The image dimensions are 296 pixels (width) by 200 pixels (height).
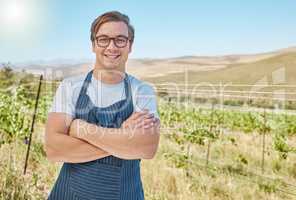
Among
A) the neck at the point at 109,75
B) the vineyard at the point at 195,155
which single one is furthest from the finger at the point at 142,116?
the vineyard at the point at 195,155

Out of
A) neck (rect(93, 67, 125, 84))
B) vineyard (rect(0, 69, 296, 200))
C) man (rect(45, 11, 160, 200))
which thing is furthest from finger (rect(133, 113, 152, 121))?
vineyard (rect(0, 69, 296, 200))

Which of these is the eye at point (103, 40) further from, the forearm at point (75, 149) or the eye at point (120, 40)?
the forearm at point (75, 149)

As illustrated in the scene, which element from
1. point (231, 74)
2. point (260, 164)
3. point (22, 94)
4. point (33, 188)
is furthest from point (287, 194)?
point (231, 74)

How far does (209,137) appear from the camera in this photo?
3.72 meters

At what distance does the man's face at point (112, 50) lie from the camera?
0.88m

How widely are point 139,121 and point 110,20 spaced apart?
10.1 inches

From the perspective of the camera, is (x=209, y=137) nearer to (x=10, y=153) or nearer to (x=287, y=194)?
(x=287, y=194)

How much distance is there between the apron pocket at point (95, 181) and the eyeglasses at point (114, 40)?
29 centimetres

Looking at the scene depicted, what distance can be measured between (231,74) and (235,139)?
47.2 ft

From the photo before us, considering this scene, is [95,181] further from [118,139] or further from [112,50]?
[112,50]

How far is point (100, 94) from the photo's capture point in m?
0.90

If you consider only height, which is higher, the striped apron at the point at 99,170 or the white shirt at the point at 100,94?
the white shirt at the point at 100,94

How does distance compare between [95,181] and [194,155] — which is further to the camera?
[194,155]

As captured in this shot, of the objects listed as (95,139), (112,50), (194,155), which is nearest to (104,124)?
(95,139)
